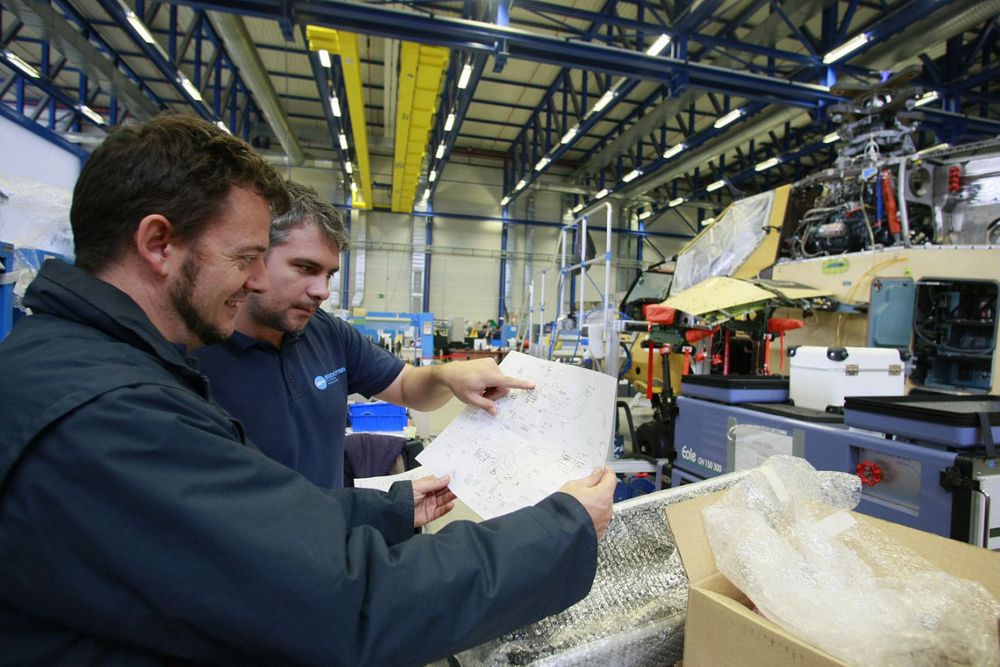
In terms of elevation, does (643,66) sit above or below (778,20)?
below

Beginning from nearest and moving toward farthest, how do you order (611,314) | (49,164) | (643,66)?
1. (49,164)
2. (611,314)
3. (643,66)

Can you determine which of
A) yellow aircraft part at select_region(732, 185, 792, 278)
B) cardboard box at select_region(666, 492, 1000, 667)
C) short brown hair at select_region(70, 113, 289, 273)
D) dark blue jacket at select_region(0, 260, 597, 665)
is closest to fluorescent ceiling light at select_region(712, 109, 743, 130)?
yellow aircraft part at select_region(732, 185, 792, 278)

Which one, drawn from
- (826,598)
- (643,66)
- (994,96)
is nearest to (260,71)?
(643,66)

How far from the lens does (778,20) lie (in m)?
6.58

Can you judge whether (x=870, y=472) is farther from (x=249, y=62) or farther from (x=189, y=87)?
(x=189, y=87)

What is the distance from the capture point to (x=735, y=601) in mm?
738

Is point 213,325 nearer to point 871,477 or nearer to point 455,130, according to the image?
point 871,477

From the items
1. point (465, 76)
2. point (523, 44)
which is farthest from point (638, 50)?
point (465, 76)

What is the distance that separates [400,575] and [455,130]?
982 centimetres

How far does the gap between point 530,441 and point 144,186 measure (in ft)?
2.61

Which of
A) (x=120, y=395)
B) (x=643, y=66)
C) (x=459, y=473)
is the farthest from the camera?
(x=643, y=66)

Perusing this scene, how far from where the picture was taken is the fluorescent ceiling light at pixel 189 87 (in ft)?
23.7

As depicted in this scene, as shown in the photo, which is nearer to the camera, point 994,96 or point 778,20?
point 778,20

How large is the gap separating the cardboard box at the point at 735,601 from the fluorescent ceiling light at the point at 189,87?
28.9 ft
